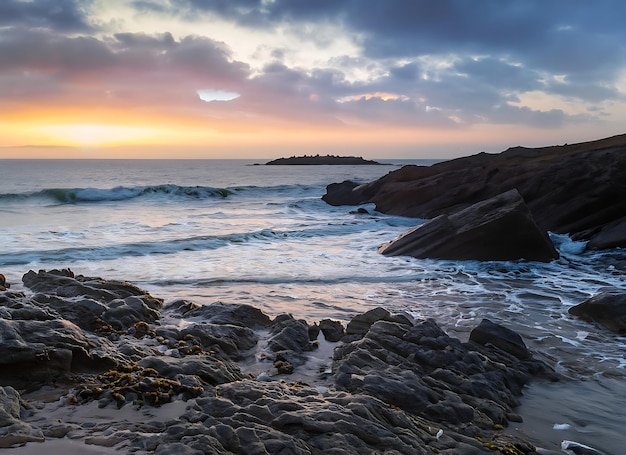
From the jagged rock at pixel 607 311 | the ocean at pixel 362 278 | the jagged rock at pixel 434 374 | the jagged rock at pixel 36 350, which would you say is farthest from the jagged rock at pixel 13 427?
the jagged rock at pixel 607 311

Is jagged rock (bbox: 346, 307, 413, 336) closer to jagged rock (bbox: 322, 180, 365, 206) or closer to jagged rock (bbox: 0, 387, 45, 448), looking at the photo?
jagged rock (bbox: 0, 387, 45, 448)

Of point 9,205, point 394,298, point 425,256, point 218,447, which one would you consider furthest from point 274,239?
point 9,205

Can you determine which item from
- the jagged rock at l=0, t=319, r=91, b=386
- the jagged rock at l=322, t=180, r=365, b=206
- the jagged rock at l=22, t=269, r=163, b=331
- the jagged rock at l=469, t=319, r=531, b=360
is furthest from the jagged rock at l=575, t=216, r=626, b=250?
the jagged rock at l=322, t=180, r=365, b=206

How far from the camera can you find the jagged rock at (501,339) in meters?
7.18

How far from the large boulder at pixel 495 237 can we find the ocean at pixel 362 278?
1.43ft

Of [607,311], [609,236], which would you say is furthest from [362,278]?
[609,236]

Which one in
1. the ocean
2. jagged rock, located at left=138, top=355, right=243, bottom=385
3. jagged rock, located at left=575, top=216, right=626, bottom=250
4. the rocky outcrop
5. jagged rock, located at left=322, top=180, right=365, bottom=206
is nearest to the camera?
jagged rock, located at left=138, top=355, right=243, bottom=385

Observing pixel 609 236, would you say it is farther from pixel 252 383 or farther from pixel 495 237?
pixel 252 383

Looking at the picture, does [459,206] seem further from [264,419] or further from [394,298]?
[264,419]

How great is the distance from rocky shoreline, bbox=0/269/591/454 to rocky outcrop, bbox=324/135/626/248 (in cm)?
1411

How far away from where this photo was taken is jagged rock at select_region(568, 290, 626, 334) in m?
8.90

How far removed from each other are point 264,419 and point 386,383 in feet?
→ 5.43

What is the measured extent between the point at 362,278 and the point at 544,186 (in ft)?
41.9

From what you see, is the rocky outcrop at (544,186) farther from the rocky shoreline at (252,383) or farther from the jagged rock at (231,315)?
the jagged rock at (231,315)
